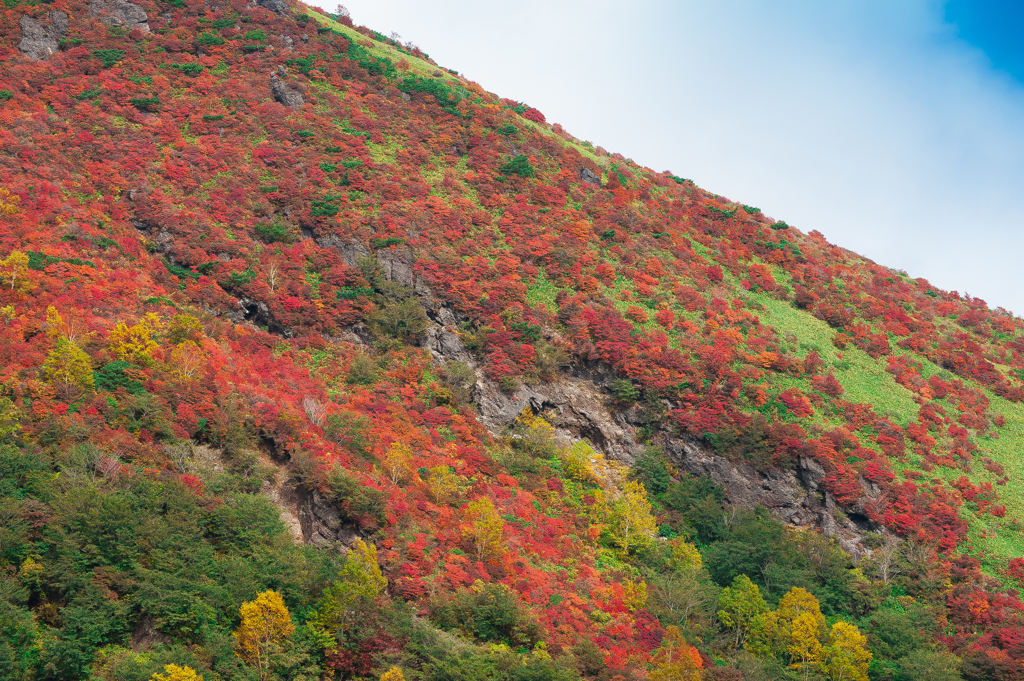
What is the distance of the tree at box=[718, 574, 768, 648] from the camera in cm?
4878

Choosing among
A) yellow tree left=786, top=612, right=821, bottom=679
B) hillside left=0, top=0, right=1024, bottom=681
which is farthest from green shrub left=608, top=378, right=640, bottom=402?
yellow tree left=786, top=612, right=821, bottom=679

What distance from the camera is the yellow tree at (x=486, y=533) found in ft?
158

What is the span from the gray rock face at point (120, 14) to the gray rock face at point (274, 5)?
15.4 metres

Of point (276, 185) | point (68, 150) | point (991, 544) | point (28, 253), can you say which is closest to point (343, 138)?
point (276, 185)

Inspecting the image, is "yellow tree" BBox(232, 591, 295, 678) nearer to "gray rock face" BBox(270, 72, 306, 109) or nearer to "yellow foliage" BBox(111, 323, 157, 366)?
"yellow foliage" BBox(111, 323, 157, 366)

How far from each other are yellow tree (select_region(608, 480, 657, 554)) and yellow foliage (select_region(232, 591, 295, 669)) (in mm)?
26114

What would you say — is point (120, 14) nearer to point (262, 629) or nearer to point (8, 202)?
point (8, 202)

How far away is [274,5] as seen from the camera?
98688mm

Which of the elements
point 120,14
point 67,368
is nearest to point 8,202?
point 67,368

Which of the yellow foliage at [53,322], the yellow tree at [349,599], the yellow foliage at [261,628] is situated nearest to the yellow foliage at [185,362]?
the yellow foliage at [53,322]

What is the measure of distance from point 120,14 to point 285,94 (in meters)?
24.7

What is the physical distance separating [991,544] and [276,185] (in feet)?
237

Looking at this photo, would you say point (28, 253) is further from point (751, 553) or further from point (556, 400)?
point (751, 553)

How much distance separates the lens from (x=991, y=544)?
54.3 metres
